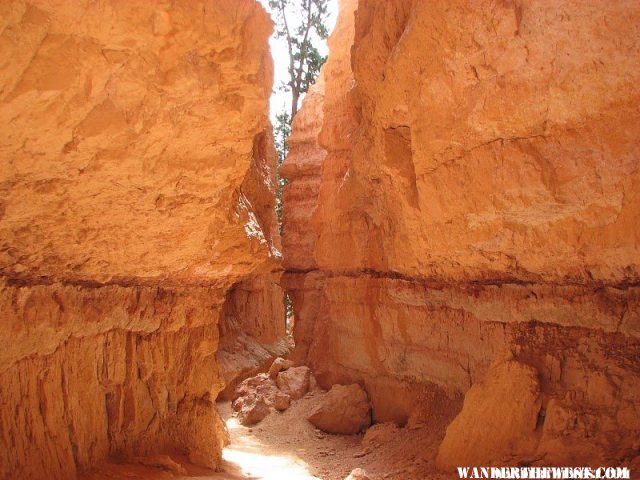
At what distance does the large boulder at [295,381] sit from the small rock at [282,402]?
0.15 meters

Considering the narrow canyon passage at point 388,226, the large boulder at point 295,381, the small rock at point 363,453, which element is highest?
the narrow canyon passage at point 388,226

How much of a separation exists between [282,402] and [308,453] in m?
1.70

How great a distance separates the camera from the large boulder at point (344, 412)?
23.2 ft

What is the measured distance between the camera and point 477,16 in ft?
13.6

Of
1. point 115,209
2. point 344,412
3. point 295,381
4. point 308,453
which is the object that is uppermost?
point 115,209

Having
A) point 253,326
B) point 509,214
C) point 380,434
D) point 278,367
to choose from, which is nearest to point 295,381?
point 278,367

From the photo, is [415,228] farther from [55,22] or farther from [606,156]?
[55,22]

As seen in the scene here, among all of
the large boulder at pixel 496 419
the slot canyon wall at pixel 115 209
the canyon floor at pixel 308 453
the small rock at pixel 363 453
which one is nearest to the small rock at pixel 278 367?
the canyon floor at pixel 308 453

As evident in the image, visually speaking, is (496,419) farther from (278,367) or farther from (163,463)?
(278,367)

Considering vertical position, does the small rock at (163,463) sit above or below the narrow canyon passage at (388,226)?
below

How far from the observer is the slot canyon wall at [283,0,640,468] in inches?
144

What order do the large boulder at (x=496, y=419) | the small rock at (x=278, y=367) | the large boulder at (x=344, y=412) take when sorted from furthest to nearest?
the small rock at (x=278, y=367) < the large boulder at (x=344, y=412) < the large boulder at (x=496, y=419)

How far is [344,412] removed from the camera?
7125mm

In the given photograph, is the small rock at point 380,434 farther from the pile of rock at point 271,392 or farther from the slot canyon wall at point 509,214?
the pile of rock at point 271,392
